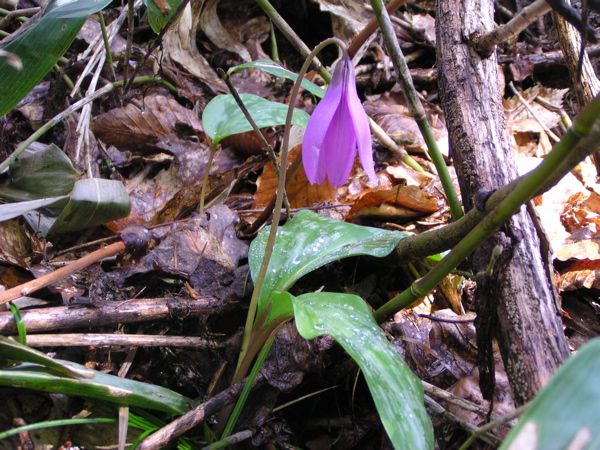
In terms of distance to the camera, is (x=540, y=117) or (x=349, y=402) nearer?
(x=349, y=402)

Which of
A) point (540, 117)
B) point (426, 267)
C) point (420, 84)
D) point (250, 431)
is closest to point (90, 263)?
point (250, 431)

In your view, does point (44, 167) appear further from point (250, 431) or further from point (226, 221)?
point (250, 431)

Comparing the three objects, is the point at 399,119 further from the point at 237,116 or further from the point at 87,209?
the point at 87,209

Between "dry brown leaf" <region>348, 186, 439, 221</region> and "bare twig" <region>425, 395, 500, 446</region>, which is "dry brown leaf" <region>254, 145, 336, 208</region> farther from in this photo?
"bare twig" <region>425, 395, 500, 446</region>

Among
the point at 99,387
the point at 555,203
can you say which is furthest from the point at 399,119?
the point at 99,387

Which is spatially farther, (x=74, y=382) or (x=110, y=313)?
(x=110, y=313)

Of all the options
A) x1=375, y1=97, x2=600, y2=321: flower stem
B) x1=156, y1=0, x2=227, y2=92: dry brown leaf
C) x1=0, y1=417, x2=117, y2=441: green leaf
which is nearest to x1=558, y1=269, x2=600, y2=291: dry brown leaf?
x1=375, y1=97, x2=600, y2=321: flower stem
